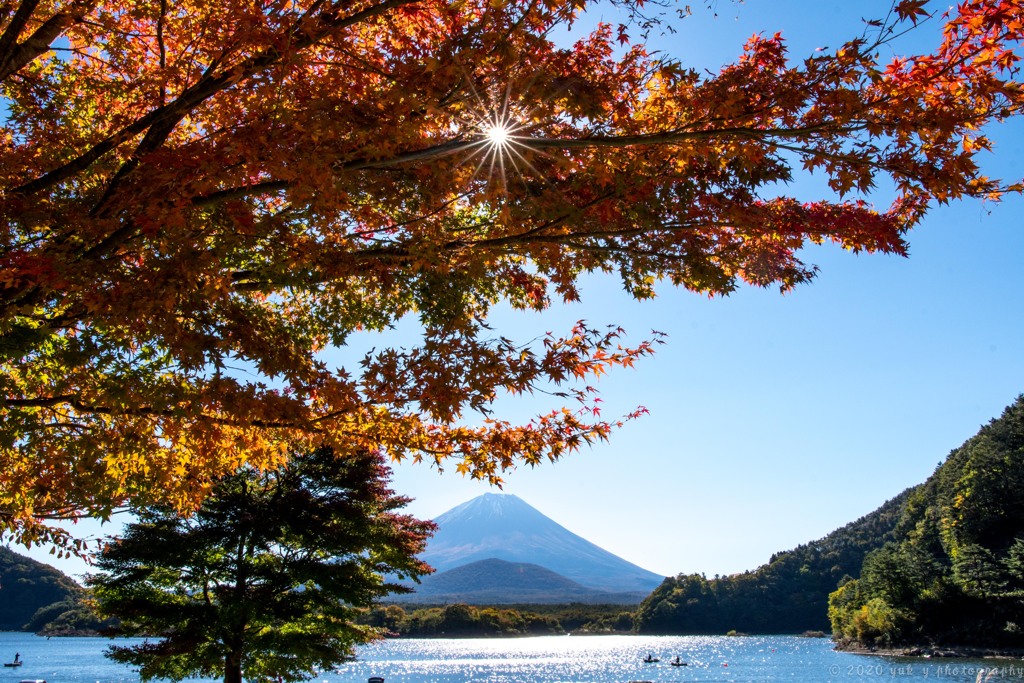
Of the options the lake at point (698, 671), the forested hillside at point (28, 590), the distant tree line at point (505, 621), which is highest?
the forested hillside at point (28, 590)

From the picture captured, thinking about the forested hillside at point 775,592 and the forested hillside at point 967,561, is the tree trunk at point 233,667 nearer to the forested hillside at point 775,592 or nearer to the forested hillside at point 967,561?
the forested hillside at point 967,561

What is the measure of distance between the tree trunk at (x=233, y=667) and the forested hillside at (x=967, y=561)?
54.5 m

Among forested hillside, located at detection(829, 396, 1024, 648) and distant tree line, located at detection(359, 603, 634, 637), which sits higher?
forested hillside, located at detection(829, 396, 1024, 648)

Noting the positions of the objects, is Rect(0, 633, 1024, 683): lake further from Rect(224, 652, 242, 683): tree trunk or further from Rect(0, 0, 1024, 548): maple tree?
Rect(0, 0, 1024, 548): maple tree

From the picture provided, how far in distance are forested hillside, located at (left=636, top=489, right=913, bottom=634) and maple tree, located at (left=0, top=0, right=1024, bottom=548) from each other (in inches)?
5040

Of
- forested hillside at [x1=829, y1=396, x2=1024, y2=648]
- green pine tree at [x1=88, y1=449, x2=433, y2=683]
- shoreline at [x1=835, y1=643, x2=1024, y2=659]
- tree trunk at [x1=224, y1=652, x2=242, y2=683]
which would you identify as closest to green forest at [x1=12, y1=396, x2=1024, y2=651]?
forested hillside at [x1=829, y1=396, x2=1024, y2=648]

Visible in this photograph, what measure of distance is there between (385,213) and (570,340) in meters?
1.57

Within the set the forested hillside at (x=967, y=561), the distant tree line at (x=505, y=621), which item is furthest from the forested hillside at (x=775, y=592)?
the forested hillside at (x=967, y=561)

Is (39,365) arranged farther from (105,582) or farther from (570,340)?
(105,582)

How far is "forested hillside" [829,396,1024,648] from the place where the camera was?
52.9m

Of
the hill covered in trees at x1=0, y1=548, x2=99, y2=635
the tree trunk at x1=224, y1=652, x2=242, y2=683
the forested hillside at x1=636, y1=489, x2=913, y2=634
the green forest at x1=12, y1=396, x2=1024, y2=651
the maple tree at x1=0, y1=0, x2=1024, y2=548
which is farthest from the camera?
the forested hillside at x1=636, y1=489, x2=913, y2=634

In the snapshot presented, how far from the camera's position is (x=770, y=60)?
150 inches

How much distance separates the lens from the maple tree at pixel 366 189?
145 inches

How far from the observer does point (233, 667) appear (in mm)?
14430
